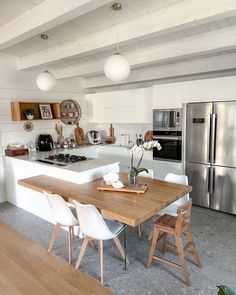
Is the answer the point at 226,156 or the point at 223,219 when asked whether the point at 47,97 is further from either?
Result: the point at 223,219

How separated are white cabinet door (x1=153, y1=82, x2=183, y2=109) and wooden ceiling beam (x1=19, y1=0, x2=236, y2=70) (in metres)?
1.45

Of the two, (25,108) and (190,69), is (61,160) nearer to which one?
(25,108)

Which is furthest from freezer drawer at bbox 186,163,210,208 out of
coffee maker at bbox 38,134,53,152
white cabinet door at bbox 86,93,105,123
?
coffee maker at bbox 38,134,53,152

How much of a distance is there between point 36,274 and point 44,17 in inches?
93.5

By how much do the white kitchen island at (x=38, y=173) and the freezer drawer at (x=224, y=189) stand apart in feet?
5.11

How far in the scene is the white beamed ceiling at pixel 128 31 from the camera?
190cm

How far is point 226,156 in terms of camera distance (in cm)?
326

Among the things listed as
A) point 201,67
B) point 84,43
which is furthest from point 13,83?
point 201,67

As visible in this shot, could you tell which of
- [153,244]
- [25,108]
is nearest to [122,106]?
[25,108]

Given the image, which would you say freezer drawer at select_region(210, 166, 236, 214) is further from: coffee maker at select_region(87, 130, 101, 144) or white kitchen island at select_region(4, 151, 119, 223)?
coffee maker at select_region(87, 130, 101, 144)

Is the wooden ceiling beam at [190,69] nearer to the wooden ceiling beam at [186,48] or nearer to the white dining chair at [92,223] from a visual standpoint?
the wooden ceiling beam at [186,48]

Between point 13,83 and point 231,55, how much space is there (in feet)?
11.8

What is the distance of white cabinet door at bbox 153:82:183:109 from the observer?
11.8 feet

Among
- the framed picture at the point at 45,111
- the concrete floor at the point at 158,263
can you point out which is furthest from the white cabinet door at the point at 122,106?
the concrete floor at the point at 158,263
